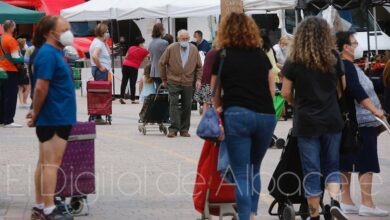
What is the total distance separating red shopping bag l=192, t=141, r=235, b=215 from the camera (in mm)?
8758

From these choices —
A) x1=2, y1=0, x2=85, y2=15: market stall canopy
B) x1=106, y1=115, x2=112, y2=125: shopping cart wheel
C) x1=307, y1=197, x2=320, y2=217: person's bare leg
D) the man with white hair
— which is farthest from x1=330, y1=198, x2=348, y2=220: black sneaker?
x1=2, y1=0, x2=85, y2=15: market stall canopy

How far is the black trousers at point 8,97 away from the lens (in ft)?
61.2

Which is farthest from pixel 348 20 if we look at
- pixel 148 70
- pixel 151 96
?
pixel 151 96

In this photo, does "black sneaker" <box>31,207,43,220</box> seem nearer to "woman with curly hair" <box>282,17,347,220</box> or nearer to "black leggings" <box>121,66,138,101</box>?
"woman with curly hair" <box>282,17,347,220</box>

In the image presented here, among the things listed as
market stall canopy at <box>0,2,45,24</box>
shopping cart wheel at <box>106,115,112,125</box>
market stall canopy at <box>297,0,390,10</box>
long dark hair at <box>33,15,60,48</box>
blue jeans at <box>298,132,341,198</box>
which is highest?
long dark hair at <box>33,15,60,48</box>

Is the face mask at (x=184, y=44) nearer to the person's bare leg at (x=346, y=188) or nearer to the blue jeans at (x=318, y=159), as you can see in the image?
the person's bare leg at (x=346, y=188)

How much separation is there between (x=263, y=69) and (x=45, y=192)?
6.68ft

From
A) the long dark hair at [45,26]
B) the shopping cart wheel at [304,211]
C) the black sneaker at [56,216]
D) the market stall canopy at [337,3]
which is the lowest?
the shopping cart wheel at [304,211]

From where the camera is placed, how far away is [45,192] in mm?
8844

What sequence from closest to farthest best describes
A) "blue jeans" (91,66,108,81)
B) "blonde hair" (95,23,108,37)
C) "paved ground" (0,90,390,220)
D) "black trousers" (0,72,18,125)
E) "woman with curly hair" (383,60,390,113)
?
"paved ground" (0,90,390,220), "woman with curly hair" (383,60,390,113), "black trousers" (0,72,18,125), "blonde hair" (95,23,108,37), "blue jeans" (91,66,108,81)

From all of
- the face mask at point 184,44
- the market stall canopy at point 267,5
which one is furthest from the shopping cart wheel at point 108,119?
the market stall canopy at point 267,5

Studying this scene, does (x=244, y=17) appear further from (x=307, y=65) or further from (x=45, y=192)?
(x=45, y=192)

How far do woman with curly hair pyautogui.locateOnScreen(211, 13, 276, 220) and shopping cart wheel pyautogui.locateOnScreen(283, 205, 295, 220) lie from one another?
680 millimetres

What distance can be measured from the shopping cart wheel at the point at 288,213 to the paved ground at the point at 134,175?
48cm
